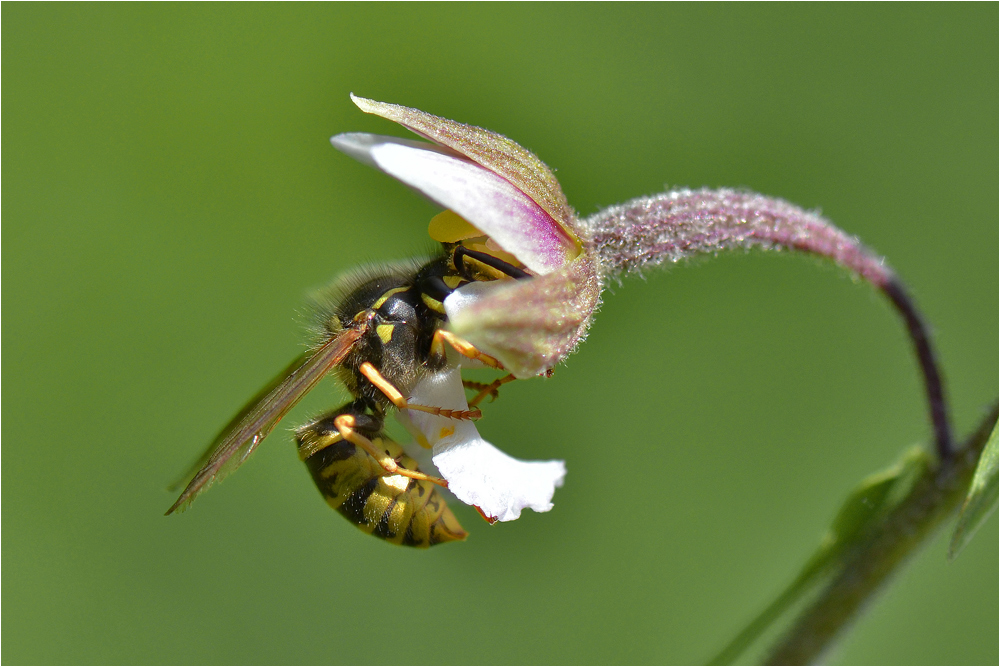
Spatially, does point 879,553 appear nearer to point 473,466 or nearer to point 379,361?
point 473,466

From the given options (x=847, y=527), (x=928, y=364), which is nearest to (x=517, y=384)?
(x=847, y=527)

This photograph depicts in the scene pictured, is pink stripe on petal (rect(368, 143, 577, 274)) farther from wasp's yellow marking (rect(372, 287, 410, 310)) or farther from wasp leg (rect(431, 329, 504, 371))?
wasp's yellow marking (rect(372, 287, 410, 310))

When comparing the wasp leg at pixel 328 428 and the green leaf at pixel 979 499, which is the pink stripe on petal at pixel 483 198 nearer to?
the wasp leg at pixel 328 428

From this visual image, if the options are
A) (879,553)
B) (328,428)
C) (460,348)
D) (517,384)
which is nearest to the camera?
(460,348)

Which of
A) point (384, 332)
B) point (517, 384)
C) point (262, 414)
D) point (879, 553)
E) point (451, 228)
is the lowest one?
point (517, 384)

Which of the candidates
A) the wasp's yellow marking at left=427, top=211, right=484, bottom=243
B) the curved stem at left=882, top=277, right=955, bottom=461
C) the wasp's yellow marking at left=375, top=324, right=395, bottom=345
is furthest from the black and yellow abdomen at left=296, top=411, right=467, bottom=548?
the curved stem at left=882, top=277, right=955, bottom=461

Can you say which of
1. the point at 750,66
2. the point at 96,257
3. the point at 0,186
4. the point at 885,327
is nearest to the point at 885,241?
the point at 885,327

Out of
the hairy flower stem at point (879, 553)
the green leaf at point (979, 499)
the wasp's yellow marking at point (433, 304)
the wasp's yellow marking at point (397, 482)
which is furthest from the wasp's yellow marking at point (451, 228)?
the hairy flower stem at point (879, 553)
